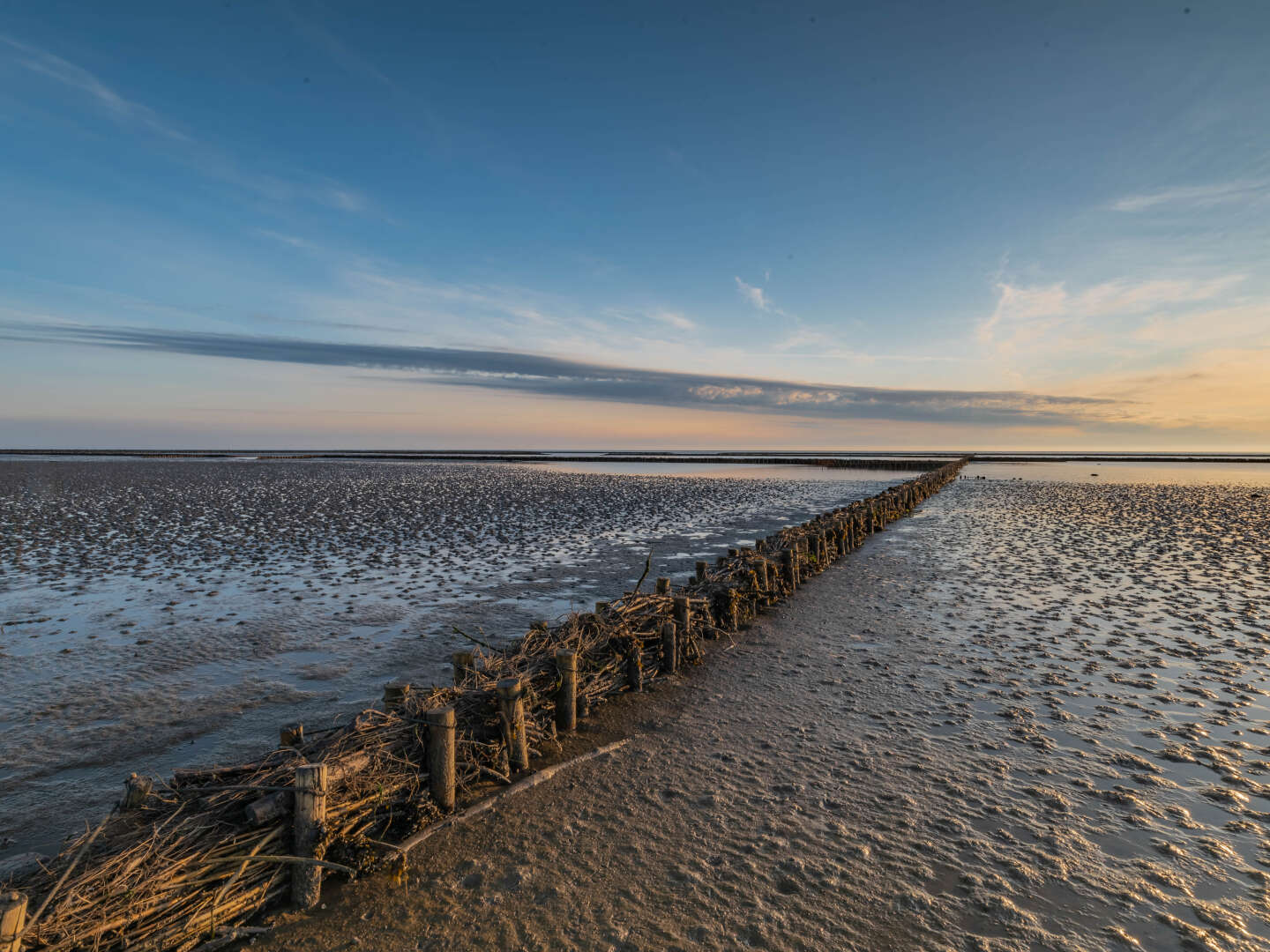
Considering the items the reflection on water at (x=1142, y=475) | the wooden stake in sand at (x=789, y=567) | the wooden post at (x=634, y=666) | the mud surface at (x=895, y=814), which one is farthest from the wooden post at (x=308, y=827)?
the reflection on water at (x=1142, y=475)

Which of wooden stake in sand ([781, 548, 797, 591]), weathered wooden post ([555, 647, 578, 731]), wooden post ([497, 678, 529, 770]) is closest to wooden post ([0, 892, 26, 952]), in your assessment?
wooden post ([497, 678, 529, 770])

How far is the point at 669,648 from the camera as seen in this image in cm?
1019

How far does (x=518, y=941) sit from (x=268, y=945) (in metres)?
1.88

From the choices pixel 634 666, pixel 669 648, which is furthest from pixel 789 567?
pixel 634 666

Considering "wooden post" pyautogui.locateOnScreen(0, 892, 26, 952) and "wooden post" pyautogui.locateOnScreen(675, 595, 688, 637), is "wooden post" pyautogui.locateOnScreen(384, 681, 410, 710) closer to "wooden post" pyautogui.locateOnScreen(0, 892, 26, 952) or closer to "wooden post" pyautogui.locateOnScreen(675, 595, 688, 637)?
"wooden post" pyautogui.locateOnScreen(0, 892, 26, 952)

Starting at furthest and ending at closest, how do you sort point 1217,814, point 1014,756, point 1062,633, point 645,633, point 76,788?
point 1062,633 < point 645,633 < point 1014,756 < point 76,788 < point 1217,814

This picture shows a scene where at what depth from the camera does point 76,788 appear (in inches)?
260

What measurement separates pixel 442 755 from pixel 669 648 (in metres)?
4.91

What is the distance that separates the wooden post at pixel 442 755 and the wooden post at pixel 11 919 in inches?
113

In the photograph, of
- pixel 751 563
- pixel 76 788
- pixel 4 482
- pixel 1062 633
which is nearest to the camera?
pixel 76 788

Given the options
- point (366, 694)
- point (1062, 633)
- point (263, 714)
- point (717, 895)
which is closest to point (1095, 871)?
point (717, 895)

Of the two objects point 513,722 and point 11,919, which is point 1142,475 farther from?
point 11,919

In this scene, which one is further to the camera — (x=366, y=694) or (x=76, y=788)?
(x=366, y=694)

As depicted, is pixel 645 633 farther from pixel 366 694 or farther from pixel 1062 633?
pixel 1062 633
